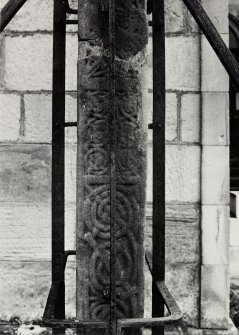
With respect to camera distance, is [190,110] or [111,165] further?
[190,110]

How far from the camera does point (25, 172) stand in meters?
2.44

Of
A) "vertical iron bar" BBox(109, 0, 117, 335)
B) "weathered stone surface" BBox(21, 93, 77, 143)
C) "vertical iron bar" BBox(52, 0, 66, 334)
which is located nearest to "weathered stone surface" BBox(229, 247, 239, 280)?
"weathered stone surface" BBox(21, 93, 77, 143)

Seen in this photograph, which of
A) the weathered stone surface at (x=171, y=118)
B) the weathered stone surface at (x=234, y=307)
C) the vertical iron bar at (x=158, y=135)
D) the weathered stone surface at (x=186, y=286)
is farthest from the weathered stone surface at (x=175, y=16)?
the weathered stone surface at (x=234, y=307)

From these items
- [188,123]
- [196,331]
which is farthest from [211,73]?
[196,331]

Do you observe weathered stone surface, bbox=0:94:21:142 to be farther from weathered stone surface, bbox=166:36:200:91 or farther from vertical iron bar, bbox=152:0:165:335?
vertical iron bar, bbox=152:0:165:335

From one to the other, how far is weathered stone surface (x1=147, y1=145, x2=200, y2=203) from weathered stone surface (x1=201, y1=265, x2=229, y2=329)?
38cm

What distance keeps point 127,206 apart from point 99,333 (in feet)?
1.21

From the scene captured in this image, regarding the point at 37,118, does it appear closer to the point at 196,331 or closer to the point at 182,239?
the point at 182,239

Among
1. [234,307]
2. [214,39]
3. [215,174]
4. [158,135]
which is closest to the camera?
[214,39]

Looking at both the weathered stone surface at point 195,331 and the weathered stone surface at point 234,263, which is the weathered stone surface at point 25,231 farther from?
the weathered stone surface at point 234,263

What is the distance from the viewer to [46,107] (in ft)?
7.96

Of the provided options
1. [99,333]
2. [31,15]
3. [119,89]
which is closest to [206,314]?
[99,333]

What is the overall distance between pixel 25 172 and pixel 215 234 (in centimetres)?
103

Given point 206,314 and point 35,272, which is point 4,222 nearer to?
point 35,272
